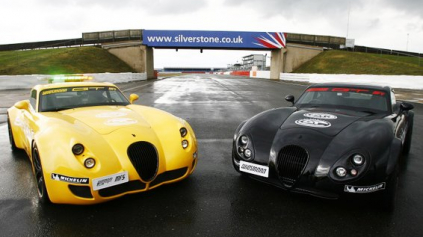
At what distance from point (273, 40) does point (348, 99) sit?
Answer: 37.2 meters

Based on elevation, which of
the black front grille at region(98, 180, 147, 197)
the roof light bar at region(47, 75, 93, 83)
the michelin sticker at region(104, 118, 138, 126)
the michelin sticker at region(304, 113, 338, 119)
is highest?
the roof light bar at region(47, 75, 93, 83)

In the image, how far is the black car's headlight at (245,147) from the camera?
3.35 meters

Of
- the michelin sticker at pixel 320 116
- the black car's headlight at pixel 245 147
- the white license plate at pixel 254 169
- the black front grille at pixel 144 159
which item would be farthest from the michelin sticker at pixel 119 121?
the michelin sticker at pixel 320 116

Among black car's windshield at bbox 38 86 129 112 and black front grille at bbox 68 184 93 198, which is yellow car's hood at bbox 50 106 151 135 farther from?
black front grille at bbox 68 184 93 198

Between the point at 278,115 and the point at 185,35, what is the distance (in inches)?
1394

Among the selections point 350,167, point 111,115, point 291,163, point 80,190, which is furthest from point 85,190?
point 350,167

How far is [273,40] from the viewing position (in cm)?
3941

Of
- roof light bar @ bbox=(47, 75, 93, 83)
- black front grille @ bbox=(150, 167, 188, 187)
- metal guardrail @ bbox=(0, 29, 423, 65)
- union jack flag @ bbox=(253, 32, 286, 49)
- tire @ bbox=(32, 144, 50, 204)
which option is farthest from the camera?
metal guardrail @ bbox=(0, 29, 423, 65)

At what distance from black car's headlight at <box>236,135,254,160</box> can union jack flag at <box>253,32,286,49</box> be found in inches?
1435

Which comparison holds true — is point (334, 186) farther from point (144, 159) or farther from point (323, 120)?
point (144, 159)

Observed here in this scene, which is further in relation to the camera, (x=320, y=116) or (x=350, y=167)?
(x=320, y=116)

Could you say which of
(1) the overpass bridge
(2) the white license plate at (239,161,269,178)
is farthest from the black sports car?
(1) the overpass bridge

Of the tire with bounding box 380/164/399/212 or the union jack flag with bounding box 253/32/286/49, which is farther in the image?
the union jack flag with bounding box 253/32/286/49

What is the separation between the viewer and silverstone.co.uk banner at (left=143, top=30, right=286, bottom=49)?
3744 centimetres
